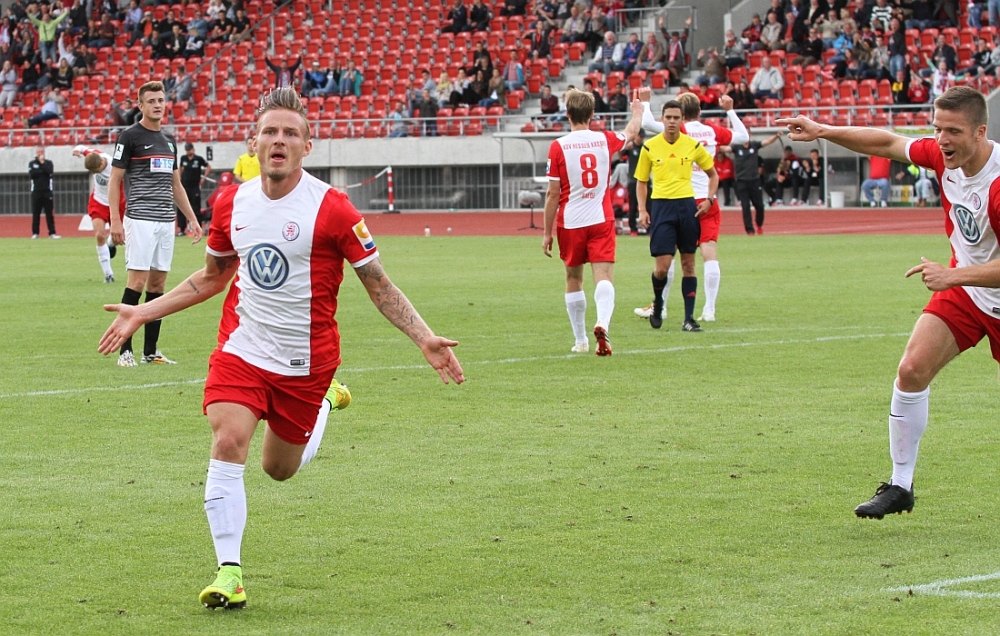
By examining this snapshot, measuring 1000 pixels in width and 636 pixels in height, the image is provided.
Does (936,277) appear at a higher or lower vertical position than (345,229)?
lower

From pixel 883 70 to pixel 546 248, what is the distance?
24504 millimetres

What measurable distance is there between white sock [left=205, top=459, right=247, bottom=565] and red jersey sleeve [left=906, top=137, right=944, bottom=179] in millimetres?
3361

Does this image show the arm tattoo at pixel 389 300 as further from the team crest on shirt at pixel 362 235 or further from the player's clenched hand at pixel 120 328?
the player's clenched hand at pixel 120 328

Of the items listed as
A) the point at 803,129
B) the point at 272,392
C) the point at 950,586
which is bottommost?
the point at 950,586

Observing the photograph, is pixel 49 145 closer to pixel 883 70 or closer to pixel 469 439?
pixel 883 70

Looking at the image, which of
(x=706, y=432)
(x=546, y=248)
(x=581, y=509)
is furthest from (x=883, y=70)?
(x=581, y=509)

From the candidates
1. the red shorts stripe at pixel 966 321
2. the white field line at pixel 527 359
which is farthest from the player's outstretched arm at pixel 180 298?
the white field line at pixel 527 359

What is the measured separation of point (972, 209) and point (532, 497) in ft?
8.00

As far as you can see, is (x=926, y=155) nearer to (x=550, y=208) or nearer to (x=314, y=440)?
(x=314, y=440)

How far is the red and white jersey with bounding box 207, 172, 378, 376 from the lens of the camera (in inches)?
214

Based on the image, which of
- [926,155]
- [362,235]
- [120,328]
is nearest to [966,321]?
[926,155]

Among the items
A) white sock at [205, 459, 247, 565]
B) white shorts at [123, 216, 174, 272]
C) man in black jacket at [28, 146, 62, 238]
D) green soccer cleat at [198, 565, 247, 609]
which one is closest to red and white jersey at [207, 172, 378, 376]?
white sock at [205, 459, 247, 565]

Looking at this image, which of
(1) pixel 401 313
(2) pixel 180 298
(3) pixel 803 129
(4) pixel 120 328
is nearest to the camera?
(4) pixel 120 328

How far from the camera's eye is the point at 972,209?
621 cm
